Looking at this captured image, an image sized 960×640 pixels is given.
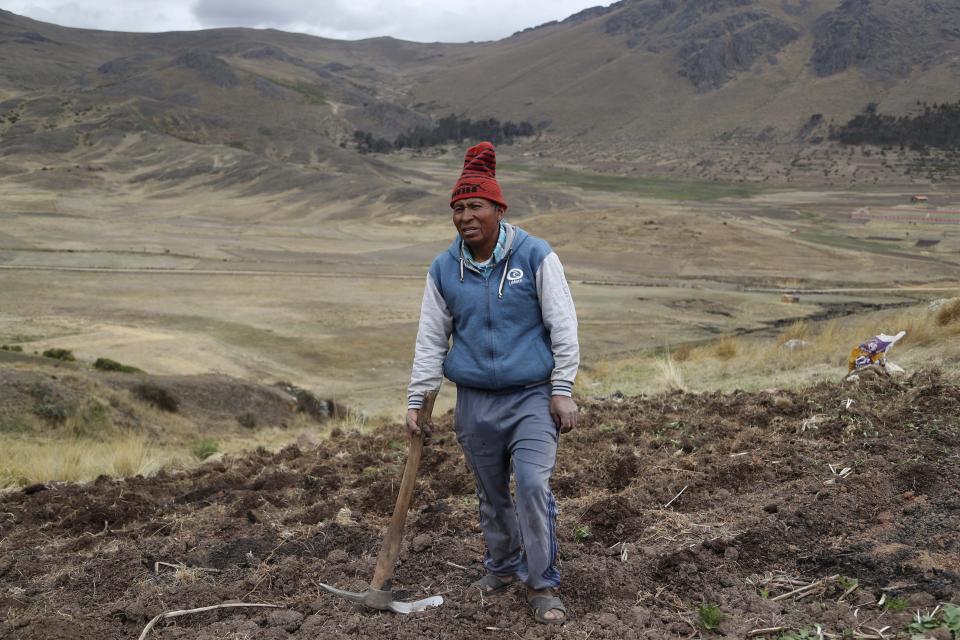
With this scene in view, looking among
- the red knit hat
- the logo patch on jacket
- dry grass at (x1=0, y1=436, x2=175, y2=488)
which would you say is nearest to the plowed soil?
dry grass at (x1=0, y1=436, x2=175, y2=488)

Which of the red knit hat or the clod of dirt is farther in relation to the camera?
the clod of dirt

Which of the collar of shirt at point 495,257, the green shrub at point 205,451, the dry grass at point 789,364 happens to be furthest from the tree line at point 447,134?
the collar of shirt at point 495,257

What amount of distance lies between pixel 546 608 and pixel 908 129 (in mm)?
108030

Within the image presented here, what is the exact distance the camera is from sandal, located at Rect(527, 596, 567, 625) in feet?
12.2

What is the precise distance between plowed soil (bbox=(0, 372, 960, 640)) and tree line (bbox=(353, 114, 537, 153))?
355 ft

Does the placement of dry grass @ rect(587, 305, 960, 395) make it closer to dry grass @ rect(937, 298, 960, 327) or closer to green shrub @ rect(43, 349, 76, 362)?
dry grass @ rect(937, 298, 960, 327)

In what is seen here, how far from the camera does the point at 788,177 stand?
87438 millimetres

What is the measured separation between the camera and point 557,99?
474 ft

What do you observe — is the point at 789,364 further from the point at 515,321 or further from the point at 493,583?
the point at 515,321

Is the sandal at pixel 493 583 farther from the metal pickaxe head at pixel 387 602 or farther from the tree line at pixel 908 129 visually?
the tree line at pixel 908 129

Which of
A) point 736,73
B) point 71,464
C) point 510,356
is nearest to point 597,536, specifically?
point 510,356

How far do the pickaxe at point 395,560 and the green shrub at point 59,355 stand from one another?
17162 mm

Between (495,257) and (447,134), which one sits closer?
(495,257)

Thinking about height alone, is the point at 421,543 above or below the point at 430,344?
below
